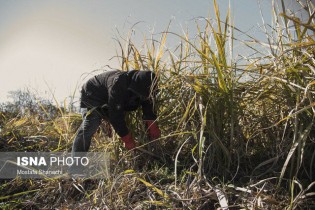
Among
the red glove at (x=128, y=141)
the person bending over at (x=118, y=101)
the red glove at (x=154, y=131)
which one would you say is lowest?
the red glove at (x=128, y=141)

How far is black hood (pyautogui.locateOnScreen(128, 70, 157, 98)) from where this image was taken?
2258 millimetres

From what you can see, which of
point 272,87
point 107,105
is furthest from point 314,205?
point 107,105

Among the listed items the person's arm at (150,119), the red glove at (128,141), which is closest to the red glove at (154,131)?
the person's arm at (150,119)

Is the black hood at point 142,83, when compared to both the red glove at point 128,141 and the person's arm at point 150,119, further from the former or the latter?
the red glove at point 128,141

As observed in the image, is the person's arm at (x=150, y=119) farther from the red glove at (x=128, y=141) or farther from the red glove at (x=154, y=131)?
the red glove at (x=128, y=141)

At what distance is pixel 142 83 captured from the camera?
225 centimetres

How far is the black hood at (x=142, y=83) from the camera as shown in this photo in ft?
7.41

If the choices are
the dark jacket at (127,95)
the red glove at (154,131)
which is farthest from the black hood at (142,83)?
the red glove at (154,131)

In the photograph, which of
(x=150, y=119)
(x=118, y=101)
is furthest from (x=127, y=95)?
(x=150, y=119)

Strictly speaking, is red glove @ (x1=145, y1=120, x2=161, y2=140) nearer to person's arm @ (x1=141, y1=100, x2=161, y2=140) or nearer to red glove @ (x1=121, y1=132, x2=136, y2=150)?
person's arm @ (x1=141, y1=100, x2=161, y2=140)

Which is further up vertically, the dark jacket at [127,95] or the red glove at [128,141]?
the dark jacket at [127,95]

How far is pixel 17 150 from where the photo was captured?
3018 millimetres

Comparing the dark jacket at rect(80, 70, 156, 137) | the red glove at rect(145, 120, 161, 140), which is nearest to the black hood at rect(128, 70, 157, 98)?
the dark jacket at rect(80, 70, 156, 137)

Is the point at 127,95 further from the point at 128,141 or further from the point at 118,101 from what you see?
the point at 128,141
